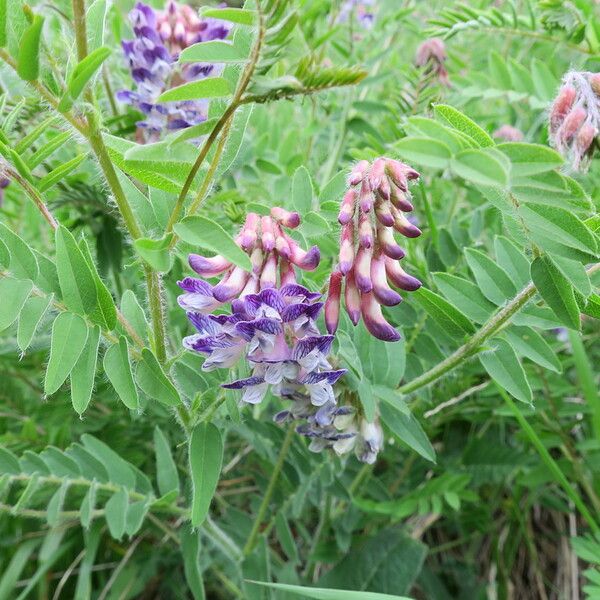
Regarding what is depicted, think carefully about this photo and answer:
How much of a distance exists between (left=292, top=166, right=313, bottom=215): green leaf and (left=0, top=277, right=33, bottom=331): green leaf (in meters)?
0.43

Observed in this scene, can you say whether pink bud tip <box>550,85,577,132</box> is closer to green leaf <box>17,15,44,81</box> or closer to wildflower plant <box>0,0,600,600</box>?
wildflower plant <box>0,0,600,600</box>

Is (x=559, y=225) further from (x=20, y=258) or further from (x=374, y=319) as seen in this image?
(x=20, y=258)

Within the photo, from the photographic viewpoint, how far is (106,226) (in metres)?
1.70

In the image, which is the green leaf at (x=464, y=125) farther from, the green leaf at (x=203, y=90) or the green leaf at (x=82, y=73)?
the green leaf at (x=82, y=73)

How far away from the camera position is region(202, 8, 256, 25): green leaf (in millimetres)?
745

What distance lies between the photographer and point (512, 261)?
1.20 meters

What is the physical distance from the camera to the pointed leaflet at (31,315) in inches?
38.2

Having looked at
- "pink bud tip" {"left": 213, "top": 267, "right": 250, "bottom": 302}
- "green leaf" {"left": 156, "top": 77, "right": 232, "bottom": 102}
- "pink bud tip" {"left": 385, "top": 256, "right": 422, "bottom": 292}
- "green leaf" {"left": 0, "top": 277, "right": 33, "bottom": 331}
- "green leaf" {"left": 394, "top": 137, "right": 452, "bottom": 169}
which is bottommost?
"green leaf" {"left": 0, "top": 277, "right": 33, "bottom": 331}

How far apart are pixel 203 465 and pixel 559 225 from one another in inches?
23.7

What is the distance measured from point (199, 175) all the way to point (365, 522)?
1.07 meters

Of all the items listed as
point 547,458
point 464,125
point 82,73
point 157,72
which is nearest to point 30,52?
point 82,73

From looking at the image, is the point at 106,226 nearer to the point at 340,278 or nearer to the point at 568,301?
the point at 340,278

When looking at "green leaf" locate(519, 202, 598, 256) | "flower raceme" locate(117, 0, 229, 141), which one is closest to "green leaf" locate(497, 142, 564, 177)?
"green leaf" locate(519, 202, 598, 256)

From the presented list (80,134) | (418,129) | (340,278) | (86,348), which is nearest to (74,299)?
(86,348)
